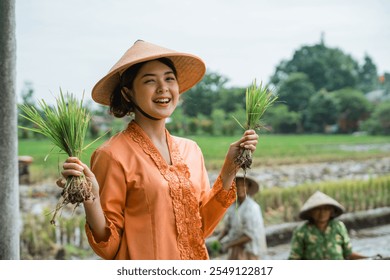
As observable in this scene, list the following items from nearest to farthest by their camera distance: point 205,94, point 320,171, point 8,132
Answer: point 8,132, point 205,94, point 320,171

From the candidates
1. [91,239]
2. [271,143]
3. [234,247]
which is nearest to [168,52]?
[91,239]

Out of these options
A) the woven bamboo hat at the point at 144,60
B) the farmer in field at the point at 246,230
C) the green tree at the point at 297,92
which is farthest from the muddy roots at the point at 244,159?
the green tree at the point at 297,92

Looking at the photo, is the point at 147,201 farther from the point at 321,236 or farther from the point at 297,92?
the point at 297,92

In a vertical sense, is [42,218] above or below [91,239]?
below

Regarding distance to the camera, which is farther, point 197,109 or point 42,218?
point 197,109

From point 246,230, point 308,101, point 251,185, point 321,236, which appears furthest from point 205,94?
Answer: point 321,236

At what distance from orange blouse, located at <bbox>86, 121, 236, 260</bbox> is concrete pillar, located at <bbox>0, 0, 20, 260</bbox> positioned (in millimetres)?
722

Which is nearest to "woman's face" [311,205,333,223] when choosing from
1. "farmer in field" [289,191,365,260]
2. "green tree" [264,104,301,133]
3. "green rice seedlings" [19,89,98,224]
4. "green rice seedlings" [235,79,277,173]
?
"farmer in field" [289,191,365,260]

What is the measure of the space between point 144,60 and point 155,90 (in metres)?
0.10

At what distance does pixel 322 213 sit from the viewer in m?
3.07
